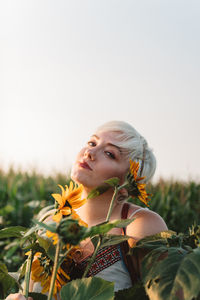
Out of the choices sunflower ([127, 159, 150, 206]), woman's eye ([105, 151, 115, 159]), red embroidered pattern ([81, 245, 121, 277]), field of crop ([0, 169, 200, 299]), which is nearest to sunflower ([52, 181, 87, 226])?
sunflower ([127, 159, 150, 206])

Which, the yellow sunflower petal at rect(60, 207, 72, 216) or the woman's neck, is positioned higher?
the yellow sunflower petal at rect(60, 207, 72, 216)

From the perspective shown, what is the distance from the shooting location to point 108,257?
1.11 metres

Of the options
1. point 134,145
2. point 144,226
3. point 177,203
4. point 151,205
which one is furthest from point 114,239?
point 177,203

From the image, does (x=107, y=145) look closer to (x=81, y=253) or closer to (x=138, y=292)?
(x=81, y=253)

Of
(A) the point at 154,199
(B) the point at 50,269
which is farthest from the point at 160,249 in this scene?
(A) the point at 154,199

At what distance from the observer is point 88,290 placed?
657 millimetres

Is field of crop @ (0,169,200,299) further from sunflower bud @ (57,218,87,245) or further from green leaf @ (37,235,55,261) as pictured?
sunflower bud @ (57,218,87,245)

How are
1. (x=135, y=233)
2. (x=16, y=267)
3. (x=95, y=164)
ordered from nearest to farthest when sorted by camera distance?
1. (x=135, y=233)
2. (x=95, y=164)
3. (x=16, y=267)

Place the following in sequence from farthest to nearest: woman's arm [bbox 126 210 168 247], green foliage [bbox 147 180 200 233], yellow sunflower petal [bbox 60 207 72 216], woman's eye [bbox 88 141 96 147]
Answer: green foliage [bbox 147 180 200 233] < woman's eye [bbox 88 141 96 147] < woman's arm [bbox 126 210 168 247] < yellow sunflower petal [bbox 60 207 72 216]

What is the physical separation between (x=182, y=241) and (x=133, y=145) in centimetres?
59

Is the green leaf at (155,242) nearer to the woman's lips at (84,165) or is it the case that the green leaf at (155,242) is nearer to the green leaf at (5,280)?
the green leaf at (5,280)

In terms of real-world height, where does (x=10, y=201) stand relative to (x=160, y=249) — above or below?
below

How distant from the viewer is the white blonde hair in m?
1.29

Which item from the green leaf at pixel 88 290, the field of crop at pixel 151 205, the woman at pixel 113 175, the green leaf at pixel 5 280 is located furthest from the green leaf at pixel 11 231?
the field of crop at pixel 151 205
